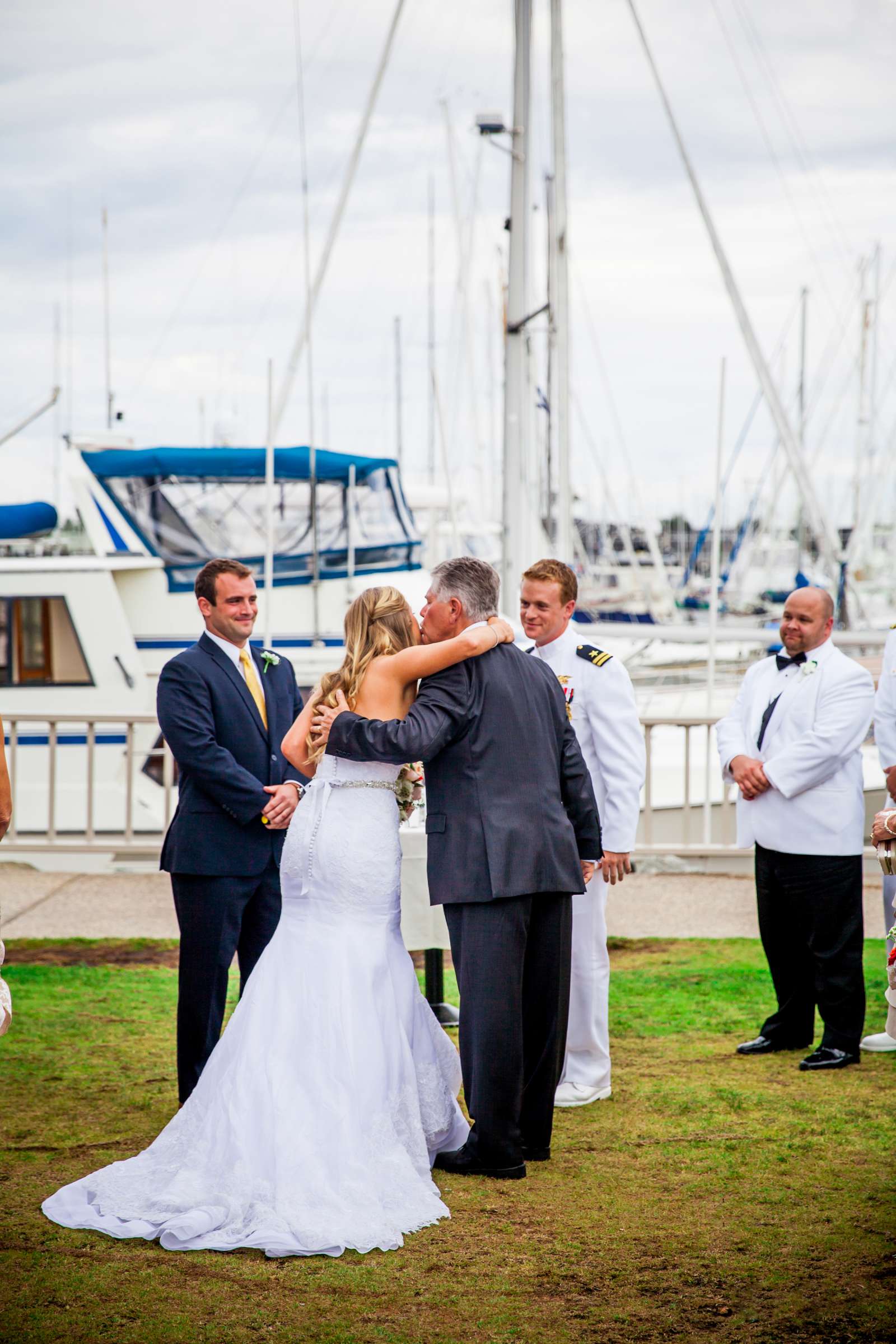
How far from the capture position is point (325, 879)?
159 inches

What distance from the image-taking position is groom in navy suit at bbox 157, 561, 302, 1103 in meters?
4.56

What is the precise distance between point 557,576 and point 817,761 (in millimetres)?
1378

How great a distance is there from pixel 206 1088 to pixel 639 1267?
1400 mm

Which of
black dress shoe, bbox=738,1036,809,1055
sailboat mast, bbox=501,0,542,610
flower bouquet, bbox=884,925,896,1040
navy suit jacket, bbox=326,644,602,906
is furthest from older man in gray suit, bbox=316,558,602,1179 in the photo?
sailboat mast, bbox=501,0,542,610

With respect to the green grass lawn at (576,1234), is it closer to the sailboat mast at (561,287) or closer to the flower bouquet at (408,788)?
the flower bouquet at (408,788)

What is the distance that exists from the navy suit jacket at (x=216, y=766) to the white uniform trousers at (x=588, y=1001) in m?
1.23

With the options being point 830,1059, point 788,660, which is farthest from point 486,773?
point 830,1059

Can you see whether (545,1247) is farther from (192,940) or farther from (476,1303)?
(192,940)

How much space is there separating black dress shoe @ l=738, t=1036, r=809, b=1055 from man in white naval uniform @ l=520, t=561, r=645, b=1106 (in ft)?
2.70

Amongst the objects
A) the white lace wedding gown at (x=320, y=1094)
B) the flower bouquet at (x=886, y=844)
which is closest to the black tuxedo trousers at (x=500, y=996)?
the white lace wedding gown at (x=320, y=1094)

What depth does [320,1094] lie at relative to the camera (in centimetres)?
380

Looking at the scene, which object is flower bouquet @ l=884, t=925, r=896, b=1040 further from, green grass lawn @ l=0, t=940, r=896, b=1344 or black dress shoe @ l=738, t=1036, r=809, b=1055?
black dress shoe @ l=738, t=1036, r=809, b=1055

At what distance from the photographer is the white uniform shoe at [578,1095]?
4910 mm

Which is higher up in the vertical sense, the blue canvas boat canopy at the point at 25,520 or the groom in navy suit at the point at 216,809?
the blue canvas boat canopy at the point at 25,520
